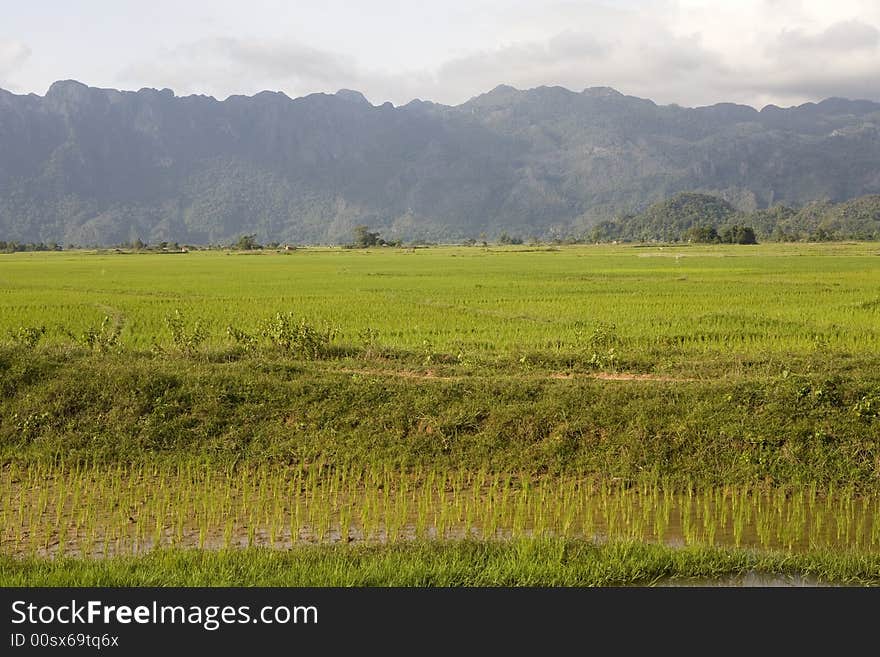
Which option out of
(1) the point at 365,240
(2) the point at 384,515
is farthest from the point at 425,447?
(1) the point at 365,240

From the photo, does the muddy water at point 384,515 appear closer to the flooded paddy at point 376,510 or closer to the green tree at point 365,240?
the flooded paddy at point 376,510

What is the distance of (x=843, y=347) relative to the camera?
1567 centimetres

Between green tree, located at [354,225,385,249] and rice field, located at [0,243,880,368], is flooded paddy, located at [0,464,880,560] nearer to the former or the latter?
rice field, located at [0,243,880,368]

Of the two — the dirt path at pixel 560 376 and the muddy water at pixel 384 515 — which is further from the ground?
the dirt path at pixel 560 376

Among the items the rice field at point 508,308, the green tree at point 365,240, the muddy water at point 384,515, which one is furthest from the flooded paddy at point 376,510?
the green tree at point 365,240

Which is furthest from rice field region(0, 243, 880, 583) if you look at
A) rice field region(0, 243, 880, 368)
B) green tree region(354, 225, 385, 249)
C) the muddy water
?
green tree region(354, 225, 385, 249)

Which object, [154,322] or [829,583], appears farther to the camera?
[154,322]

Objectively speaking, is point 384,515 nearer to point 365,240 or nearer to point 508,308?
point 508,308

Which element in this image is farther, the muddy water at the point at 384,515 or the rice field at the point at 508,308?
the rice field at the point at 508,308

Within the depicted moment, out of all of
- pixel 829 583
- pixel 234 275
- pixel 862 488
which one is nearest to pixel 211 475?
pixel 829 583

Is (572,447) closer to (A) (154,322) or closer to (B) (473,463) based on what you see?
(B) (473,463)

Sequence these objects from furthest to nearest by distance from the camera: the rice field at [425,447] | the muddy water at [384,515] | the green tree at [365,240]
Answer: the green tree at [365,240] → the rice field at [425,447] → the muddy water at [384,515]

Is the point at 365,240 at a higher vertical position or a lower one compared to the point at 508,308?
lower

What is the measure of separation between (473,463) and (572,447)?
1138 millimetres
